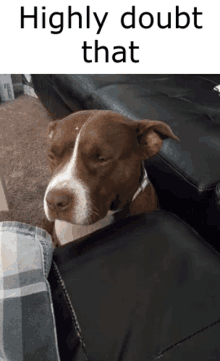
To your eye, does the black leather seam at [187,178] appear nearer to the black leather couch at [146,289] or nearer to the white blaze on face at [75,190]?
the black leather couch at [146,289]

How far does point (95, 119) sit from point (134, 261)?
663mm

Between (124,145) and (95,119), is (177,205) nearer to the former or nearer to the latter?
(124,145)

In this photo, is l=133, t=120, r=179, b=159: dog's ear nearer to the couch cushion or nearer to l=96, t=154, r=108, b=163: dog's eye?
l=96, t=154, r=108, b=163: dog's eye

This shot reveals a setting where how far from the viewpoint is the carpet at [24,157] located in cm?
190

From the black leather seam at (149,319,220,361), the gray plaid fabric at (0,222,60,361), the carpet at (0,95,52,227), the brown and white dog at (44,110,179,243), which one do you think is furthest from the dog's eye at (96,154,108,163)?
the carpet at (0,95,52,227)

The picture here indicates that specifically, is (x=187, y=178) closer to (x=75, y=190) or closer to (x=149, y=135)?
(x=149, y=135)

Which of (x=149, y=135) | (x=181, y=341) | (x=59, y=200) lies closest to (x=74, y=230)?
(x=59, y=200)

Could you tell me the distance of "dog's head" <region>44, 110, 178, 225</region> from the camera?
103 cm

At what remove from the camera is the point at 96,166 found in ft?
3.59

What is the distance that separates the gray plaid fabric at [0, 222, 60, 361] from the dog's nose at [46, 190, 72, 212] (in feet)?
0.87

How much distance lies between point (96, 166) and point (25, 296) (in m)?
0.60

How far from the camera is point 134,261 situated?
70cm

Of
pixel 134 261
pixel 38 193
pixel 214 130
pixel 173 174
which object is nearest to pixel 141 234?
pixel 134 261

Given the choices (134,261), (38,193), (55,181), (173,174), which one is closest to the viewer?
(134,261)
